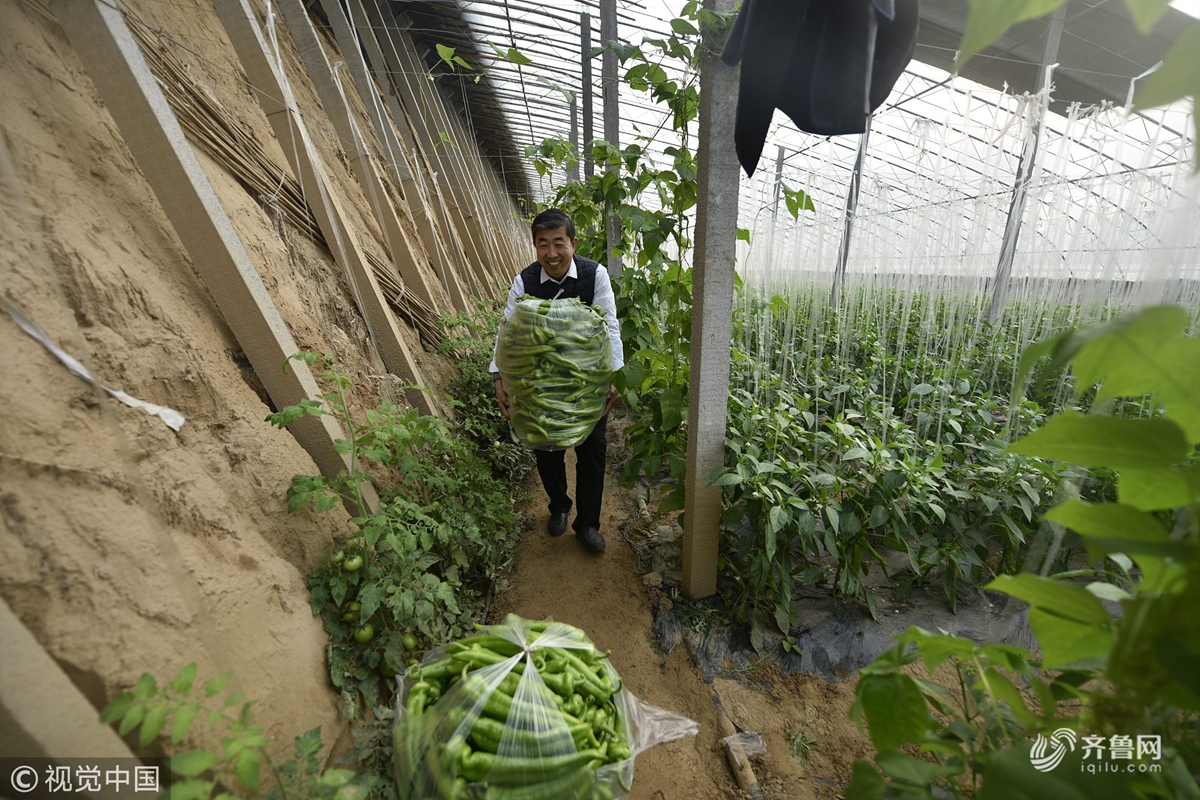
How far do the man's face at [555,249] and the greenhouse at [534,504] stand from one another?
0.06 feet

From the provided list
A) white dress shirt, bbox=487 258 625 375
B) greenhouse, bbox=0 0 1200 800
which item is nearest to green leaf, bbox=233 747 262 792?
greenhouse, bbox=0 0 1200 800

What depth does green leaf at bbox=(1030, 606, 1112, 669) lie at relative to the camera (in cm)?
61

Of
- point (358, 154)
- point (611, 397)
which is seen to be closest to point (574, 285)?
point (611, 397)

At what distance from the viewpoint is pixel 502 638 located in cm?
152

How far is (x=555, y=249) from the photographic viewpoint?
104 inches

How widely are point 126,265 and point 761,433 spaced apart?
2.73 m

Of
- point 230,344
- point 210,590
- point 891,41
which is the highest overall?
point 891,41

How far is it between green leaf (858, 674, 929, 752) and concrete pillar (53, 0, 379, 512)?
1985 mm

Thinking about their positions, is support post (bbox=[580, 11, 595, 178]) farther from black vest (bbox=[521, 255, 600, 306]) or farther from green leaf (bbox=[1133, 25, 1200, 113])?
green leaf (bbox=[1133, 25, 1200, 113])

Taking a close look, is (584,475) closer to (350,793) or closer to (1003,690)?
(350,793)

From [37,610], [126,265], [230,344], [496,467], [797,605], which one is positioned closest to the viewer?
[37,610]

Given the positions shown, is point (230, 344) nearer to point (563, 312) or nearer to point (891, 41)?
point (563, 312)

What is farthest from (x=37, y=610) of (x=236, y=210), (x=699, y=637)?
(x=699, y=637)

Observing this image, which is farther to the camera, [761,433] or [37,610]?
[761,433]
